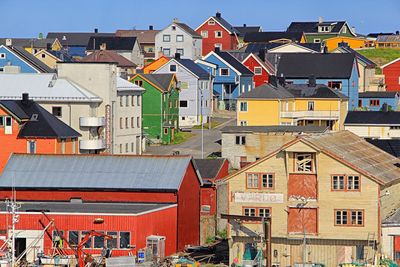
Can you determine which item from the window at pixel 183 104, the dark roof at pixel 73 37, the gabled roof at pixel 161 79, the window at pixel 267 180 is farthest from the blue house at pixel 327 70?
the dark roof at pixel 73 37

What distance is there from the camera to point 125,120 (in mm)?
74750

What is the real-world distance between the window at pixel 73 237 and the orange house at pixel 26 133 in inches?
543

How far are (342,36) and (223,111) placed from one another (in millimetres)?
38122

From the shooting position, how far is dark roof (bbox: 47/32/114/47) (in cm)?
14662

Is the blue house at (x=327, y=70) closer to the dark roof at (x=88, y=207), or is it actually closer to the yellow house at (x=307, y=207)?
the dark roof at (x=88, y=207)

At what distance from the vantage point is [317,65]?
324 ft

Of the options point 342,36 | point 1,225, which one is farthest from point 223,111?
point 1,225

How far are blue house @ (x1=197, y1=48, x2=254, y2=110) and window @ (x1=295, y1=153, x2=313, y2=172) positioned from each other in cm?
5552

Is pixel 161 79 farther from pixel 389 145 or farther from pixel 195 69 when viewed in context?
pixel 389 145

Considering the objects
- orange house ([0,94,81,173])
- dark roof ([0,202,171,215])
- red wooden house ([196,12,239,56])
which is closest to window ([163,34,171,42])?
red wooden house ([196,12,239,56])

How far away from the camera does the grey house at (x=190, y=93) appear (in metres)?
93.9

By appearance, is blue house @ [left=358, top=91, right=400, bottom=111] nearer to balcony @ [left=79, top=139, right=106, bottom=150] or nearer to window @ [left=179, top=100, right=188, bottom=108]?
window @ [left=179, top=100, right=188, bottom=108]

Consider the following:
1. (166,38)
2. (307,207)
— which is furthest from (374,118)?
(166,38)

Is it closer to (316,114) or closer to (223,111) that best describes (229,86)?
(223,111)
